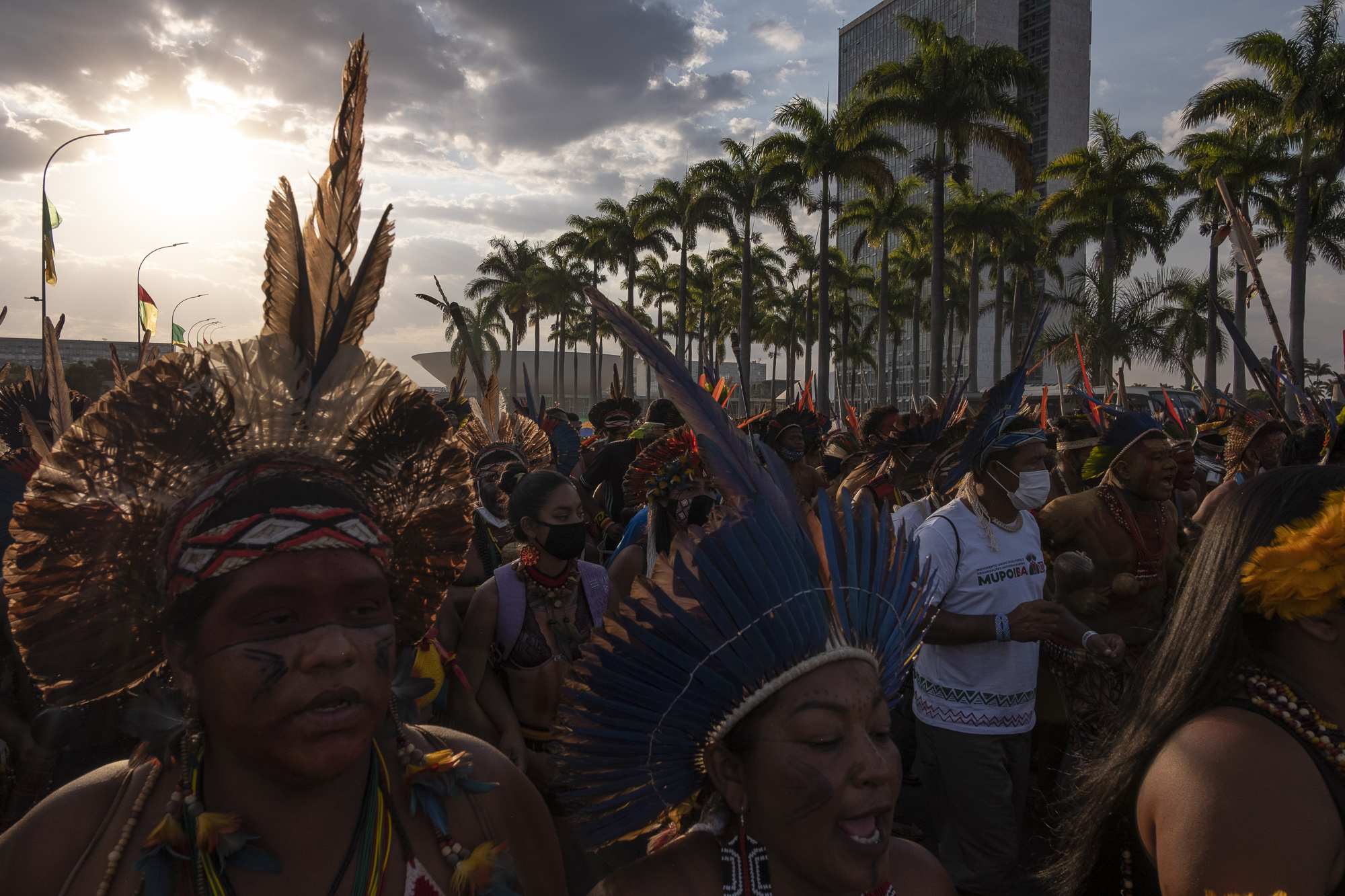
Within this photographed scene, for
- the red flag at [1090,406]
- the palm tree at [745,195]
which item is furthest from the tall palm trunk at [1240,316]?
the red flag at [1090,406]

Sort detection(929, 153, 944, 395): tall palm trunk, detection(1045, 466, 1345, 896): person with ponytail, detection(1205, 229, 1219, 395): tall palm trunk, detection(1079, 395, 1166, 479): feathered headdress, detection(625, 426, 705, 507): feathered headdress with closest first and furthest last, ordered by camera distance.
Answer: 1. detection(1045, 466, 1345, 896): person with ponytail
2. detection(625, 426, 705, 507): feathered headdress
3. detection(1079, 395, 1166, 479): feathered headdress
4. detection(929, 153, 944, 395): tall palm trunk
5. detection(1205, 229, 1219, 395): tall palm trunk

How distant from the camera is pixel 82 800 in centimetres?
159

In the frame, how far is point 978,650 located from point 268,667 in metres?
3.21

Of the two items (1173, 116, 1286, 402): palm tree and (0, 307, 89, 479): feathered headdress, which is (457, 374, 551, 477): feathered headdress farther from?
(1173, 116, 1286, 402): palm tree

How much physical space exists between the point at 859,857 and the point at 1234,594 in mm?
1163

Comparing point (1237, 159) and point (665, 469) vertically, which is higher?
point (1237, 159)

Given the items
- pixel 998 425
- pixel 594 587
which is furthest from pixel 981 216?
pixel 594 587

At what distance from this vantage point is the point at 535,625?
3.52m

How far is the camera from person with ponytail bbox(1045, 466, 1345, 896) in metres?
1.69

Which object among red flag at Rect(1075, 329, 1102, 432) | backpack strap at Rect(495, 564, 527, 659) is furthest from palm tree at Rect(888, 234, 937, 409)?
backpack strap at Rect(495, 564, 527, 659)

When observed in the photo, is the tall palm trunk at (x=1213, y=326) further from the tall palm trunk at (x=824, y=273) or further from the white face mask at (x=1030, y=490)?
the white face mask at (x=1030, y=490)

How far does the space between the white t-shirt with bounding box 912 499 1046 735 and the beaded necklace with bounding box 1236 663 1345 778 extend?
1771mm

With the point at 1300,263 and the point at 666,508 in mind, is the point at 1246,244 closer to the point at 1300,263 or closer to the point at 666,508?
the point at 666,508

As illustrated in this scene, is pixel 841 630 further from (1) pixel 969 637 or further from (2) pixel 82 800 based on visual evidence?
(1) pixel 969 637
